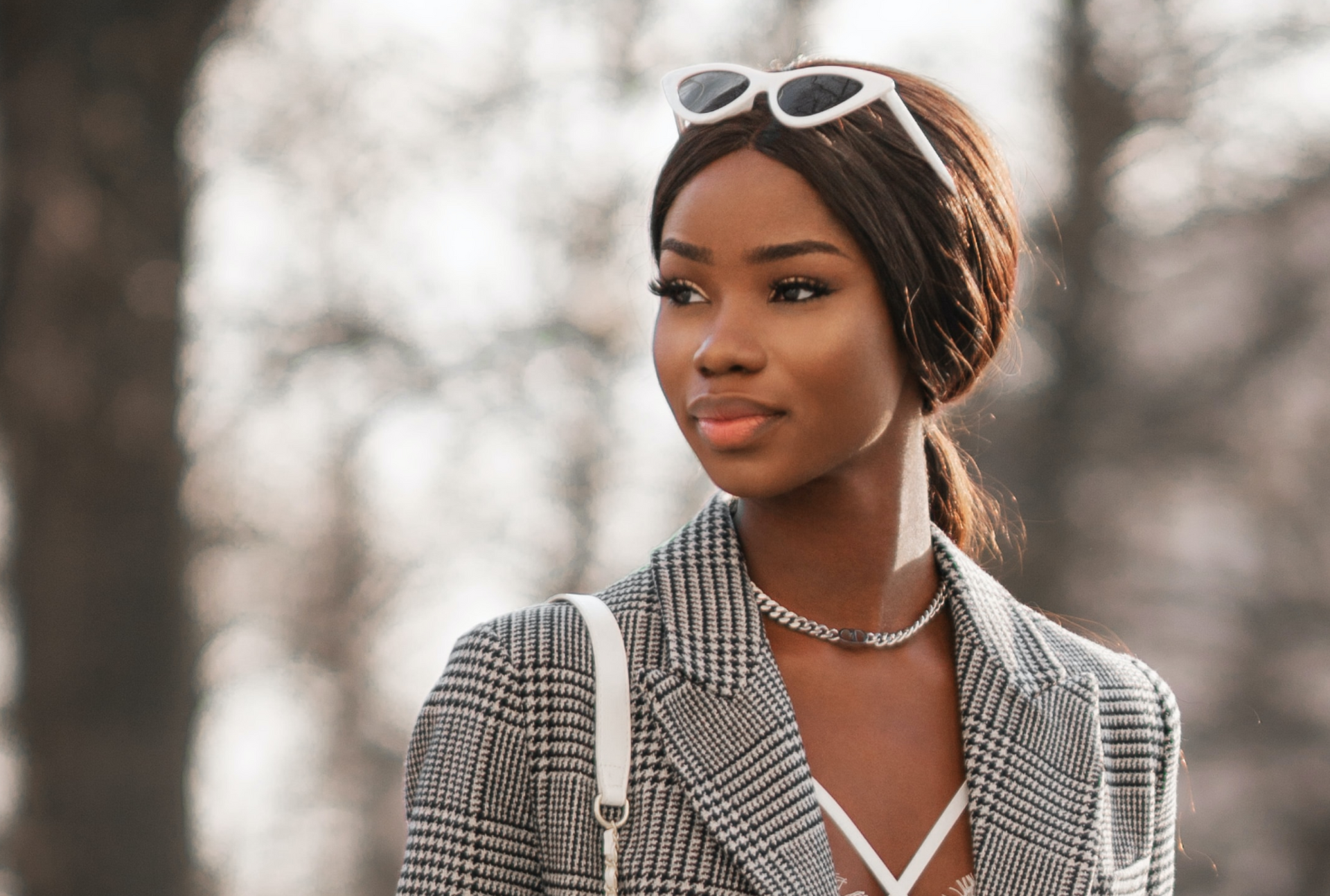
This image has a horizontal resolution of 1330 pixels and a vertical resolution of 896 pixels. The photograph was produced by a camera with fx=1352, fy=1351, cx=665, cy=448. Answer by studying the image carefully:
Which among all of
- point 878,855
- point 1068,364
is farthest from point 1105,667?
point 1068,364

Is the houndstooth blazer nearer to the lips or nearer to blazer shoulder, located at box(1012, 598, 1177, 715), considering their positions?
blazer shoulder, located at box(1012, 598, 1177, 715)

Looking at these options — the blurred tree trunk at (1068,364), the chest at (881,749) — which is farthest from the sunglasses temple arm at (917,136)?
the blurred tree trunk at (1068,364)

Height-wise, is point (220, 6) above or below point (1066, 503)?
above

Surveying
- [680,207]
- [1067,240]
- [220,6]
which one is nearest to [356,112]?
[220,6]

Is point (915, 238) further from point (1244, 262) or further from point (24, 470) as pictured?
point (1244, 262)

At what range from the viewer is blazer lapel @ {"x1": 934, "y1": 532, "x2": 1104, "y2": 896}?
78.2 inches

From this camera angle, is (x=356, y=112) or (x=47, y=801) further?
(x=356, y=112)

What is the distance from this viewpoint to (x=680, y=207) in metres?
1.98

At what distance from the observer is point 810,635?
81.0 inches

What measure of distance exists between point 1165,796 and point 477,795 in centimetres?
119

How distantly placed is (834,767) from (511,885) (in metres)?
0.49

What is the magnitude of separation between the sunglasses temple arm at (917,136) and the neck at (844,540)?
39 cm

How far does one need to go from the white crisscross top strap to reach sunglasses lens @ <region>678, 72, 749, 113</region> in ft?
3.30

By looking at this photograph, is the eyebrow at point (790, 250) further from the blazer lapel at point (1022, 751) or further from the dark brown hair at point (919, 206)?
the blazer lapel at point (1022, 751)
